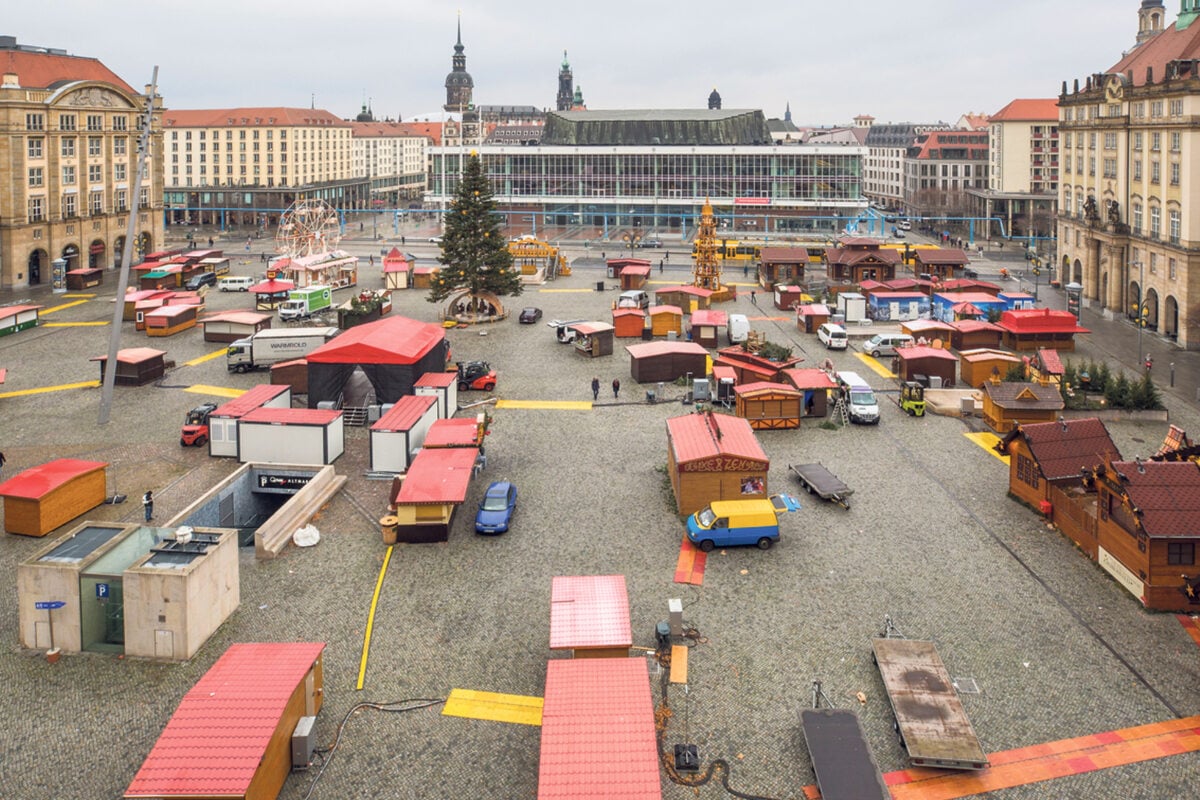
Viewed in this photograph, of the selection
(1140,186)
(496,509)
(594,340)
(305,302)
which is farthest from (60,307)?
(1140,186)

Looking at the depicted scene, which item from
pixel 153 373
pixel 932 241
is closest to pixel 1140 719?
pixel 153 373

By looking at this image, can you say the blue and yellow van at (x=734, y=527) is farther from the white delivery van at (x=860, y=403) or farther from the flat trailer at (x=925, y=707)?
the white delivery van at (x=860, y=403)

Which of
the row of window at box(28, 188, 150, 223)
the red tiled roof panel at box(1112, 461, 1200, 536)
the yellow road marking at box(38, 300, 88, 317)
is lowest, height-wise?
the red tiled roof panel at box(1112, 461, 1200, 536)

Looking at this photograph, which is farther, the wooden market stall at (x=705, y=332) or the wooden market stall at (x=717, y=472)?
the wooden market stall at (x=705, y=332)

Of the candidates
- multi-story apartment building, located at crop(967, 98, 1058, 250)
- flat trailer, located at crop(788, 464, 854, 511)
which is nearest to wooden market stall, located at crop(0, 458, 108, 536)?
flat trailer, located at crop(788, 464, 854, 511)

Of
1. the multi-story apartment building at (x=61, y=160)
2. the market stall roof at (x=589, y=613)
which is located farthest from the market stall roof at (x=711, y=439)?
the multi-story apartment building at (x=61, y=160)

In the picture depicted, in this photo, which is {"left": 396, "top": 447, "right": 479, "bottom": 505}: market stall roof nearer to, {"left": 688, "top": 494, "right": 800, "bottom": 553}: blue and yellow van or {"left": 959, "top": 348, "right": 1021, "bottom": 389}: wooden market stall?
{"left": 688, "top": 494, "right": 800, "bottom": 553}: blue and yellow van
